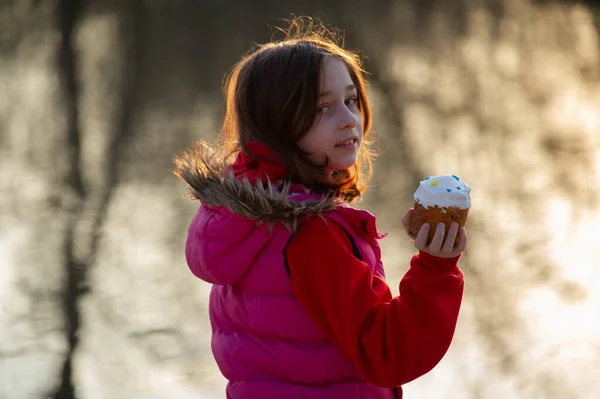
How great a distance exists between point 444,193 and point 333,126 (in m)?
0.17

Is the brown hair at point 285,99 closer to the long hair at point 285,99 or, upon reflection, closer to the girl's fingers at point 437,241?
the long hair at point 285,99

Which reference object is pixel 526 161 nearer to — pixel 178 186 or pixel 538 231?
pixel 538 231

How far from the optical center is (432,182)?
111 cm

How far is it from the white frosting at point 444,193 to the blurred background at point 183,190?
4.39ft

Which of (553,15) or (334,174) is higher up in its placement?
(553,15)

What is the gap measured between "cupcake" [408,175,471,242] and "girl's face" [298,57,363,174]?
118 mm

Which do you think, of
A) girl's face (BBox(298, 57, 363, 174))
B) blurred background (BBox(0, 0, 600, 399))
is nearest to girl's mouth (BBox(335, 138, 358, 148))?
girl's face (BBox(298, 57, 363, 174))

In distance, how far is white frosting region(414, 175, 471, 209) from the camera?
3.50 feet

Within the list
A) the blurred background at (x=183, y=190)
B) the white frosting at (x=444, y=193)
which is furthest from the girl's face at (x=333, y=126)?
the blurred background at (x=183, y=190)

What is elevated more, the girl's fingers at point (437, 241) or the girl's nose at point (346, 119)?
the girl's nose at point (346, 119)

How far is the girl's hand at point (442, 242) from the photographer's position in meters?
1.04

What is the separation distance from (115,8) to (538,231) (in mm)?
1432

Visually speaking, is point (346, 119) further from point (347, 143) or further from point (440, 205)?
point (440, 205)

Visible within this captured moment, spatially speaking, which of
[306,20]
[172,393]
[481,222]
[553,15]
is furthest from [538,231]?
[172,393]
